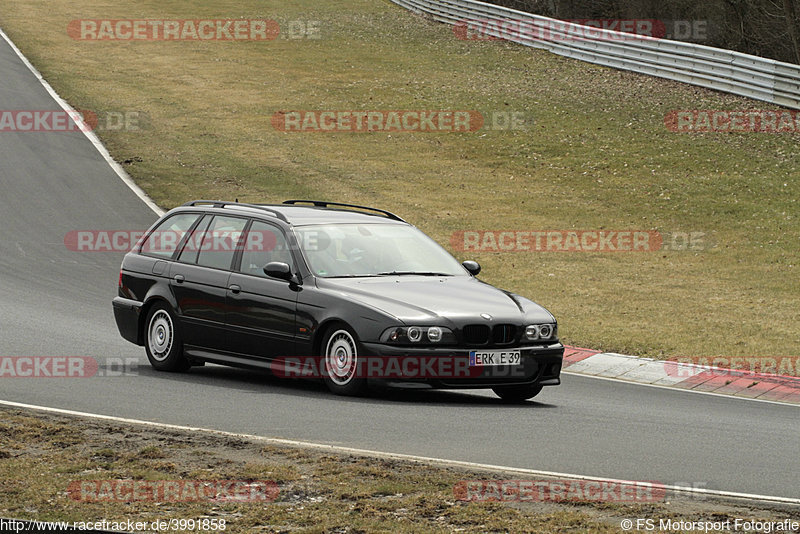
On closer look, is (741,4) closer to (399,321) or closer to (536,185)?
(536,185)

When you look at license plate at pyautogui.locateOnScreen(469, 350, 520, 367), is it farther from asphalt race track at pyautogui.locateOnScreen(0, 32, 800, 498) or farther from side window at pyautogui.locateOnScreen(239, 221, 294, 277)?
side window at pyautogui.locateOnScreen(239, 221, 294, 277)

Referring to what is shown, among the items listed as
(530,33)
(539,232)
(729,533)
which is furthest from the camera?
(530,33)

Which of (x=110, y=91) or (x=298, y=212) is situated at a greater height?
(x=110, y=91)

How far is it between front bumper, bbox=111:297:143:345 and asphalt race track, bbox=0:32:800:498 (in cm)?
27

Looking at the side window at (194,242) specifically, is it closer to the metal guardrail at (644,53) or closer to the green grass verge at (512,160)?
the green grass verge at (512,160)

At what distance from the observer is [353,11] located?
52406 millimetres

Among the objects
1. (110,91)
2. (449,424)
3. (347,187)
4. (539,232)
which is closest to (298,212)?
(449,424)

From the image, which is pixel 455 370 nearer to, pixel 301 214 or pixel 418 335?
pixel 418 335

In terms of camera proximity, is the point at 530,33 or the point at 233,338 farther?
the point at 530,33

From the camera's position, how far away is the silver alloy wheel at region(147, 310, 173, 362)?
11.8 m

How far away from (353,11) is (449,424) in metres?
44.9

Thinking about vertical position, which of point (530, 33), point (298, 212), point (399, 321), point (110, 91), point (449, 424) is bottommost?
point (449, 424)

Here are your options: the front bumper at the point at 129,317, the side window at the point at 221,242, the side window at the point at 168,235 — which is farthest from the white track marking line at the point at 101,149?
the side window at the point at 221,242

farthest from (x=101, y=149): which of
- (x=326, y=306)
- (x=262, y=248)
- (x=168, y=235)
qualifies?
(x=326, y=306)
